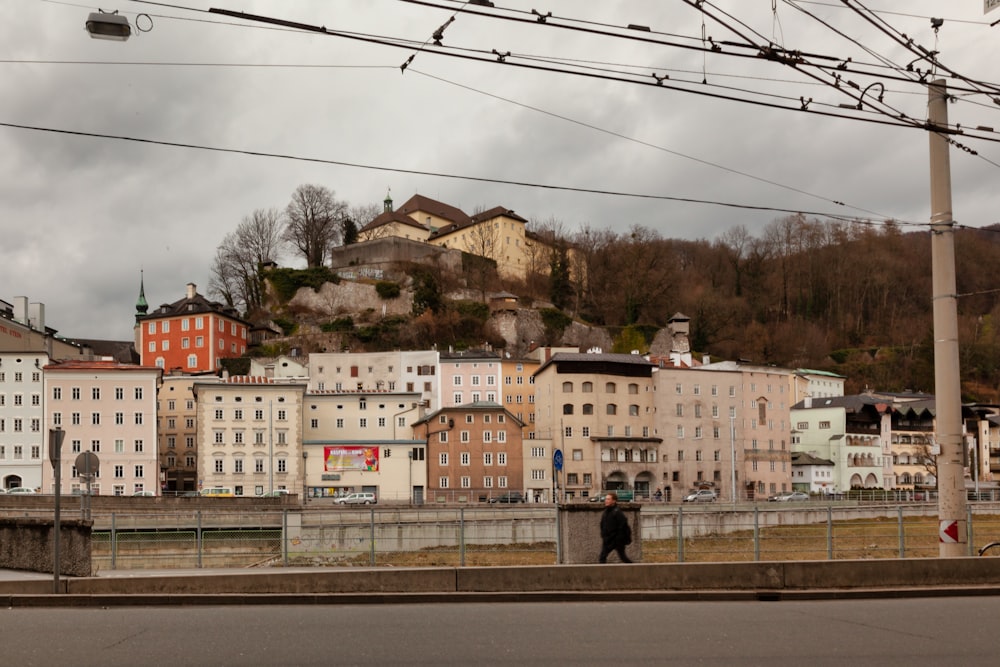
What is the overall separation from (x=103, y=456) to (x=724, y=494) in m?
52.8

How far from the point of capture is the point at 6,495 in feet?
192

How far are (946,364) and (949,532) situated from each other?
285cm

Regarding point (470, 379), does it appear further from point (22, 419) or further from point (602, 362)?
point (22, 419)

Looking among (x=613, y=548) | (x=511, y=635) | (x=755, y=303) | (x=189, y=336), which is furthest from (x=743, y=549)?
(x=755, y=303)

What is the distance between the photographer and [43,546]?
17.0m

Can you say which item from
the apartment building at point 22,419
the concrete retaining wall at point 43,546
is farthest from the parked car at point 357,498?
the concrete retaining wall at point 43,546

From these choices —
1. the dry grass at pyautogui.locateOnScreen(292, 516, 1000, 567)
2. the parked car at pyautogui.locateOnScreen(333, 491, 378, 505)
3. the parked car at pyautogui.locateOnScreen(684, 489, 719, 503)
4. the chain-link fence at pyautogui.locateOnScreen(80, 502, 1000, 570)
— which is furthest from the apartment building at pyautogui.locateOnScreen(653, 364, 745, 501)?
the dry grass at pyautogui.locateOnScreen(292, 516, 1000, 567)

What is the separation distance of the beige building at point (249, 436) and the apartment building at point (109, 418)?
13.7ft

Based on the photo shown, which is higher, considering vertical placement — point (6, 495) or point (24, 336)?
point (24, 336)

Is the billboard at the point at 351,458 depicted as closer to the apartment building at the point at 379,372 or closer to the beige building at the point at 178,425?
the beige building at the point at 178,425

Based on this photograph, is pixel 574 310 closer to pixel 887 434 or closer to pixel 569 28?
pixel 887 434

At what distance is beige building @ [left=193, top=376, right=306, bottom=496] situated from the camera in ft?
270

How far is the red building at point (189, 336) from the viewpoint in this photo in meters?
109

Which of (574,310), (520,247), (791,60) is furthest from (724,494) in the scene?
(791,60)
